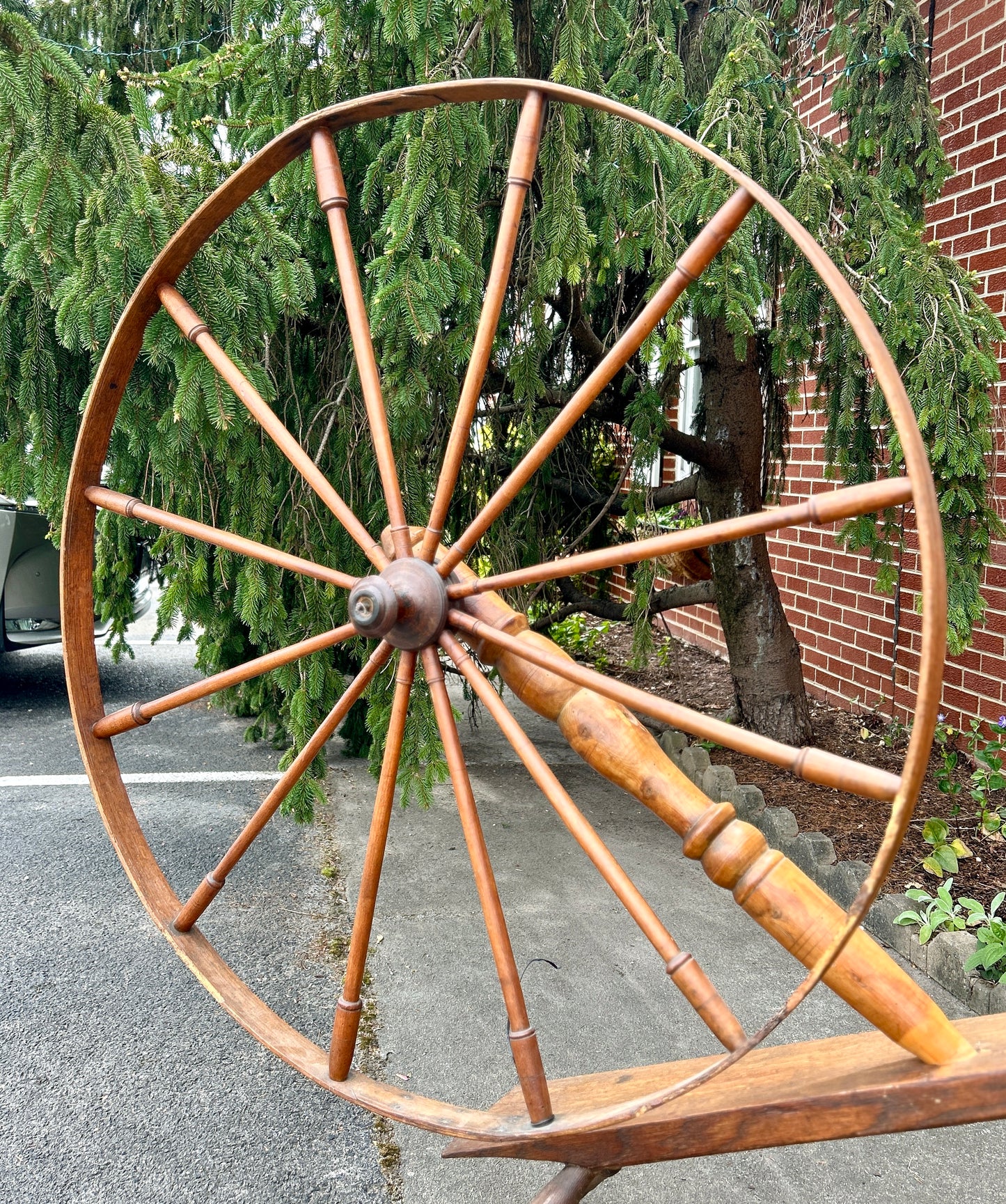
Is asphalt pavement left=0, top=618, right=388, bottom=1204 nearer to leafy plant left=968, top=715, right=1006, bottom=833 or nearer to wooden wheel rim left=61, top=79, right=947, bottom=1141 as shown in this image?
wooden wheel rim left=61, top=79, right=947, bottom=1141

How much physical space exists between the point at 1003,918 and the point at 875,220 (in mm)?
2219

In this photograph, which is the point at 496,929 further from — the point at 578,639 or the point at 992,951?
the point at 578,639

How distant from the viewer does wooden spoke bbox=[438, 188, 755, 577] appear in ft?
4.59

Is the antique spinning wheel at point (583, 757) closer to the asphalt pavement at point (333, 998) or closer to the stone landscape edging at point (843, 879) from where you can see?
the asphalt pavement at point (333, 998)

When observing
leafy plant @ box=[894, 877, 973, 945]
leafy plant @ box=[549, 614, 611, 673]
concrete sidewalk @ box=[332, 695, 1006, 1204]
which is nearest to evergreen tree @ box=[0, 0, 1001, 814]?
concrete sidewalk @ box=[332, 695, 1006, 1204]

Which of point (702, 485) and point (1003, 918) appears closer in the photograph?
point (1003, 918)

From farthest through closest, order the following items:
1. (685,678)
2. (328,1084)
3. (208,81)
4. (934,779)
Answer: (685,678), (934,779), (208,81), (328,1084)

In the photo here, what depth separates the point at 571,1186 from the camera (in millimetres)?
1566

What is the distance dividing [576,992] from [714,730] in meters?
1.94

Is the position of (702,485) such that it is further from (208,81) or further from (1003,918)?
(208,81)

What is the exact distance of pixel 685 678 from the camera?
6.04m

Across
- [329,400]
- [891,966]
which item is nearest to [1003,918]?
[891,966]

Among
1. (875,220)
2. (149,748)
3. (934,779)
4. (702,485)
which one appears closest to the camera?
(875,220)

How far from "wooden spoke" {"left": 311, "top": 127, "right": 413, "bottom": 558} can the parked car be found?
162 inches
